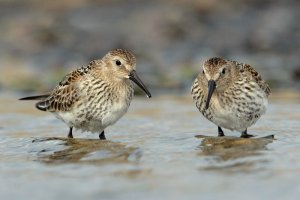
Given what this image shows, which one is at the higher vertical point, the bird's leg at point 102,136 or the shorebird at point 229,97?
the shorebird at point 229,97

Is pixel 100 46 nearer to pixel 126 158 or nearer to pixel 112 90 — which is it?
pixel 112 90

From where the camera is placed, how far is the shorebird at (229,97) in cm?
967

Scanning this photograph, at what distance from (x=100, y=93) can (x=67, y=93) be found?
54 centimetres

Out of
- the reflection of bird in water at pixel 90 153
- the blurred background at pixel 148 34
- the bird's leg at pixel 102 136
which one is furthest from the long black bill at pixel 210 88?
the blurred background at pixel 148 34

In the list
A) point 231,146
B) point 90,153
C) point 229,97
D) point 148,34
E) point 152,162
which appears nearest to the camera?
point 152,162

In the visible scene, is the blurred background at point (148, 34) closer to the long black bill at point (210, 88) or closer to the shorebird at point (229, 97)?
the shorebird at point (229, 97)

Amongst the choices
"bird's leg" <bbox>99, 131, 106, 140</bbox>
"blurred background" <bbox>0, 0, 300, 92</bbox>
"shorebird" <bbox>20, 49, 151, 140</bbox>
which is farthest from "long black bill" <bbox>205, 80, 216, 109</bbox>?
"blurred background" <bbox>0, 0, 300, 92</bbox>

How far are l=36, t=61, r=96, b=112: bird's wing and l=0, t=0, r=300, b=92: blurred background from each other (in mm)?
5530

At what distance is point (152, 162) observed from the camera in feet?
26.6

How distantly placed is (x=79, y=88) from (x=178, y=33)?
8.67 metres

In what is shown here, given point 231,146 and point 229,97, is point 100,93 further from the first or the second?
point 231,146

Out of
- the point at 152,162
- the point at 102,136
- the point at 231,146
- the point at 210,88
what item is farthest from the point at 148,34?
the point at 152,162

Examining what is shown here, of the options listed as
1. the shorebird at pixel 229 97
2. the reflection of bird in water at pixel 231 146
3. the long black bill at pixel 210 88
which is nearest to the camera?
the reflection of bird in water at pixel 231 146

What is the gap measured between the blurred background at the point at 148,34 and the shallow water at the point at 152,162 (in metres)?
5.29
